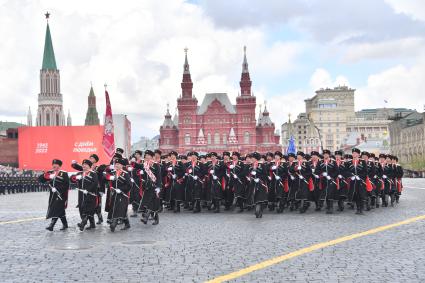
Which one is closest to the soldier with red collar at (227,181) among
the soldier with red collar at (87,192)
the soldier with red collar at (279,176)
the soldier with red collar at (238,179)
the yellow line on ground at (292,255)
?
the soldier with red collar at (238,179)

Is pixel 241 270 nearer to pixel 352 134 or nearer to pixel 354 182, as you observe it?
pixel 354 182

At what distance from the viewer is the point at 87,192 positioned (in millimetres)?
14367

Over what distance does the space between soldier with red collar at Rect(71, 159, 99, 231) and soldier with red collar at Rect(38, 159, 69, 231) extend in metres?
0.35

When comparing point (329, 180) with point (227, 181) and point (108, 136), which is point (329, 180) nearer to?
point (227, 181)

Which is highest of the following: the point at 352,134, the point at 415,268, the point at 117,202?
the point at 352,134

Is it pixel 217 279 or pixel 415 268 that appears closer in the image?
pixel 217 279

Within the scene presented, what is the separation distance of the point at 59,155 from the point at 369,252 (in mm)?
43112

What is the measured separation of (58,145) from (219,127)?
211 ft

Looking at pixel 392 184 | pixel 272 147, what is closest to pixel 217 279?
pixel 392 184

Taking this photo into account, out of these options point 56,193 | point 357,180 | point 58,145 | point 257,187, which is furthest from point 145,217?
point 58,145

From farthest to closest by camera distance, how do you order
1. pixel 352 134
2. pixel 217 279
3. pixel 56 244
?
pixel 352 134, pixel 56 244, pixel 217 279

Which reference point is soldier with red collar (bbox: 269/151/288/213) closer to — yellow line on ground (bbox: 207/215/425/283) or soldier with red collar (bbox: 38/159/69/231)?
yellow line on ground (bbox: 207/215/425/283)

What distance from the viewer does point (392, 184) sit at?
21859 millimetres

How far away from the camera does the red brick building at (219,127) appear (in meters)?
112
